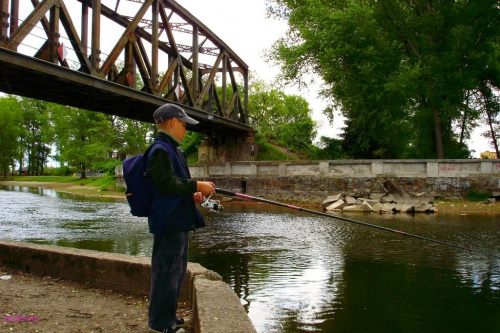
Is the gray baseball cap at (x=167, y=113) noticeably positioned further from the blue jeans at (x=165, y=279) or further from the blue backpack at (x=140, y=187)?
the blue jeans at (x=165, y=279)

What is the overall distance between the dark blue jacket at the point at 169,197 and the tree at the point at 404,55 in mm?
18135

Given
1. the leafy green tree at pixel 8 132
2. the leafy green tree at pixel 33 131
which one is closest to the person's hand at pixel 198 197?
the leafy green tree at pixel 8 132

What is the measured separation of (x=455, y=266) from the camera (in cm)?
622

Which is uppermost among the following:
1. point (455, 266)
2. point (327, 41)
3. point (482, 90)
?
point (327, 41)

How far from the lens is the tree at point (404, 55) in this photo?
2003cm

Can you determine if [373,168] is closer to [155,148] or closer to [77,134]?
[155,148]

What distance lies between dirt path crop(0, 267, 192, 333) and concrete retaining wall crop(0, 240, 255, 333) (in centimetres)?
10

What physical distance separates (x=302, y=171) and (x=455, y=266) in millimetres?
15630

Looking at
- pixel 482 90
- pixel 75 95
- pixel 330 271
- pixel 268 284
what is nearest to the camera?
pixel 268 284

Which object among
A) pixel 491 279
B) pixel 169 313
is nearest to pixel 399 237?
pixel 491 279

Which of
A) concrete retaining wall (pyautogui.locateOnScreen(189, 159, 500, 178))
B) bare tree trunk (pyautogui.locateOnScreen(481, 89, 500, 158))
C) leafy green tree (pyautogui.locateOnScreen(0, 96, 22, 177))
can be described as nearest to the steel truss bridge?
concrete retaining wall (pyautogui.locateOnScreen(189, 159, 500, 178))

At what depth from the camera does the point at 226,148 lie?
3366 cm

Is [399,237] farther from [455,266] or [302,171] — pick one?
[302,171]

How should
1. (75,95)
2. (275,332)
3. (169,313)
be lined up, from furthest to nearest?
1. (75,95)
2. (275,332)
3. (169,313)
